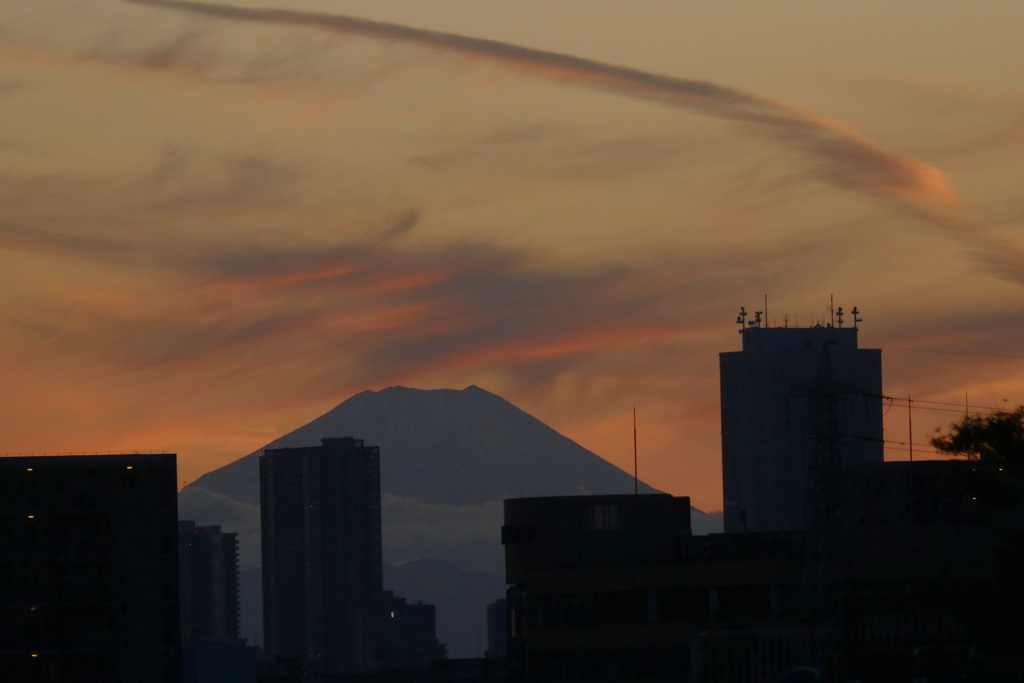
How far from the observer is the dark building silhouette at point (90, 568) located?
143 meters

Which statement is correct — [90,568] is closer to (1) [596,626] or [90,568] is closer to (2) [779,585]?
(1) [596,626]

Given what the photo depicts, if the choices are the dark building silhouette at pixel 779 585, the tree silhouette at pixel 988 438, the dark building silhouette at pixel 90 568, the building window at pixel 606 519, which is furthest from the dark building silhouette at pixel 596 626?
the tree silhouette at pixel 988 438

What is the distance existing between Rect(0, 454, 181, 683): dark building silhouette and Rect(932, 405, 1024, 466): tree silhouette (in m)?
93.9

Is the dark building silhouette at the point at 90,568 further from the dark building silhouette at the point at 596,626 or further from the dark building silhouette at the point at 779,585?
the dark building silhouette at the point at 596,626

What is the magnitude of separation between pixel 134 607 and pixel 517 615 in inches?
1425

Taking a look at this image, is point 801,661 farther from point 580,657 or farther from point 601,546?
point 601,546

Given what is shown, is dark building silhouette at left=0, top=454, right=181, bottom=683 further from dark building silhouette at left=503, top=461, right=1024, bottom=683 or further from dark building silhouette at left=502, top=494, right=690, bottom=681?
dark building silhouette at left=502, top=494, right=690, bottom=681

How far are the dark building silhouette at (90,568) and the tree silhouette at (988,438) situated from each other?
308ft

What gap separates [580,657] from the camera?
444 ft

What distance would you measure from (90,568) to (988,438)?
3990 inches

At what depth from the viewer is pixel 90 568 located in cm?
14812

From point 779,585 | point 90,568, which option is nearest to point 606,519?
point 779,585

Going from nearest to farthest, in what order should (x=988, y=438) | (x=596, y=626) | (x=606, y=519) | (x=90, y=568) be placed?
1. (x=988, y=438)
2. (x=596, y=626)
3. (x=90, y=568)
4. (x=606, y=519)

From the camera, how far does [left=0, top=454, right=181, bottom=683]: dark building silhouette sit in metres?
143
